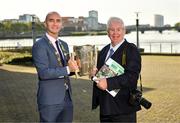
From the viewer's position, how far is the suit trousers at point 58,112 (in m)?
4.55

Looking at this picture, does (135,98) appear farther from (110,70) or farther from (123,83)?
(110,70)

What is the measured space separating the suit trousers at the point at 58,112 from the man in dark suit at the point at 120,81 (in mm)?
475

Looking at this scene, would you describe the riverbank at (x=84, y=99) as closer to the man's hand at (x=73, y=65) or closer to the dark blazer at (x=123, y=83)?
the dark blazer at (x=123, y=83)

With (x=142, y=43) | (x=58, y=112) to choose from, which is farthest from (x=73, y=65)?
(x=142, y=43)

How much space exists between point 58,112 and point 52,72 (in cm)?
49

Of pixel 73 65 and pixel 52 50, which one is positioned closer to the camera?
pixel 73 65

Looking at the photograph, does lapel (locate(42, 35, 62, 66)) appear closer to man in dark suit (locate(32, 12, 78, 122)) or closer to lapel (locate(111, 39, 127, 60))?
man in dark suit (locate(32, 12, 78, 122))

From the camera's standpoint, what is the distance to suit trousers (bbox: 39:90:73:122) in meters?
4.55

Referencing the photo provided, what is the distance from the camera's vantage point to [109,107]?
429 centimetres

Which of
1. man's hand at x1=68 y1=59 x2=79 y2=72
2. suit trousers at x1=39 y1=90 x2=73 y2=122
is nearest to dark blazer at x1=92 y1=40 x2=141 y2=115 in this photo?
man's hand at x1=68 y1=59 x2=79 y2=72

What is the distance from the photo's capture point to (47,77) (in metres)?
4.43

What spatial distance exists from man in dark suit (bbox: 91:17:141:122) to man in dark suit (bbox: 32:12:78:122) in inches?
17.1

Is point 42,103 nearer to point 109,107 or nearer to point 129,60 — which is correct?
point 109,107

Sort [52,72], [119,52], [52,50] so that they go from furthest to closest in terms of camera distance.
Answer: [52,50] < [52,72] < [119,52]
